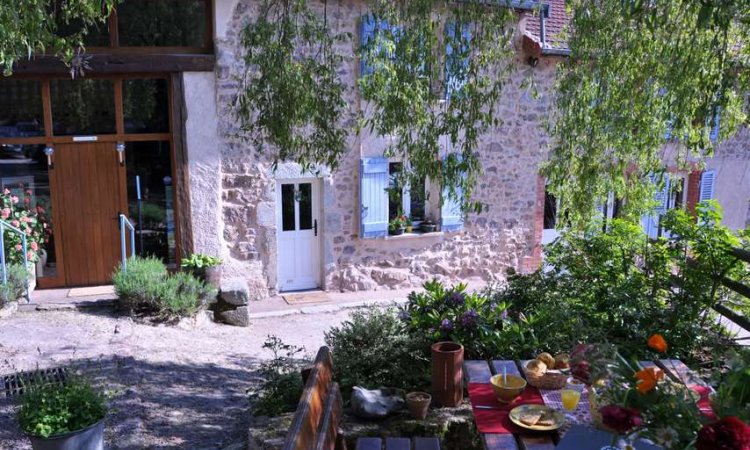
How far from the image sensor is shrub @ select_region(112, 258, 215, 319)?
7801 mm

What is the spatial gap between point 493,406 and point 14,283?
6251 mm

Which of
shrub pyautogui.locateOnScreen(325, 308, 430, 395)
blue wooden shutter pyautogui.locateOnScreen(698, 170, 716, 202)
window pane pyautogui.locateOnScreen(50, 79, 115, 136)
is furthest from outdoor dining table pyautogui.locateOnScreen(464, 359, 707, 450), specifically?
blue wooden shutter pyautogui.locateOnScreen(698, 170, 716, 202)

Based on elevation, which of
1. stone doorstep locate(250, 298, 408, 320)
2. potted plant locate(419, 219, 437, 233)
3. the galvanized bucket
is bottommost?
stone doorstep locate(250, 298, 408, 320)

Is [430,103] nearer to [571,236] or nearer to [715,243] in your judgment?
[571,236]

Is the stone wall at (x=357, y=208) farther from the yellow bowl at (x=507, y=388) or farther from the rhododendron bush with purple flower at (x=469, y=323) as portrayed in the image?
the yellow bowl at (x=507, y=388)

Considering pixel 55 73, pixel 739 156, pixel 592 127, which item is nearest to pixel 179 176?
pixel 55 73

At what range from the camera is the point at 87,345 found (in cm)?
675

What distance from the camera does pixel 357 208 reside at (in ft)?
33.4

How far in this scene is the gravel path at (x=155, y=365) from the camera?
5.16m

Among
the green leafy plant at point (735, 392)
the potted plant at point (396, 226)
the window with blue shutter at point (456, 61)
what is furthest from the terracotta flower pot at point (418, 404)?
the potted plant at point (396, 226)

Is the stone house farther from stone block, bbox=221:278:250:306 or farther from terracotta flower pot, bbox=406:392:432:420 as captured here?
terracotta flower pot, bbox=406:392:432:420

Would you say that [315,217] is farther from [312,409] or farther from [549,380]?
[312,409]

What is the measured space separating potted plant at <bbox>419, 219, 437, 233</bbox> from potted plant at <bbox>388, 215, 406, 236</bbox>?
0.40m

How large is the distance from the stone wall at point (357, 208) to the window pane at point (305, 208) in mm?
282
